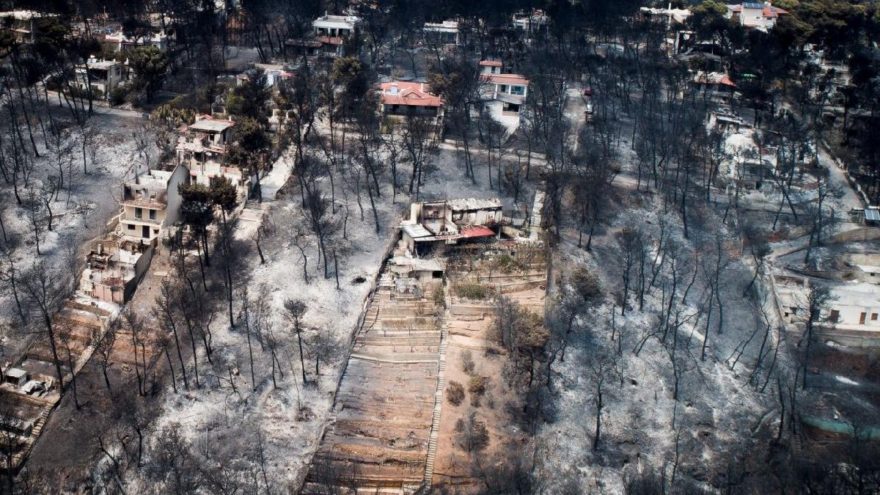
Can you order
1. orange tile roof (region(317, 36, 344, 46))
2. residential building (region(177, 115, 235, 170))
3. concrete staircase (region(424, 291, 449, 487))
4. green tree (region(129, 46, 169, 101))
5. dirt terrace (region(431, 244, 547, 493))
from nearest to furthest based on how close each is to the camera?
concrete staircase (region(424, 291, 449, 487)) < dirt terrace (region(431, 244, 547, 493)) < residential building (region(177, 115, 235, 170)) < green tree (region(129, 46, 169, 101)) < orange tile roof (region(317, 36, 344, 46))

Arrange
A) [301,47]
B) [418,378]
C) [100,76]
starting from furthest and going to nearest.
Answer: [301,47], [100,76], [418,378]

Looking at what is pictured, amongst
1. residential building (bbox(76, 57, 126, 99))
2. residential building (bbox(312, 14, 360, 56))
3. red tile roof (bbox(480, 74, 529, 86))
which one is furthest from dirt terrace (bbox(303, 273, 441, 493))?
residential building (bbox(312, 14, 360, 56))

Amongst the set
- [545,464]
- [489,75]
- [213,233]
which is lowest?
[545,464]

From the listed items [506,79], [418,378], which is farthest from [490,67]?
[418,378]

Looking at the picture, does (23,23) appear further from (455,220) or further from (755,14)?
(755,14)

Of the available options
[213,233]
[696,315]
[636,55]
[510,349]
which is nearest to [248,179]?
[213,233]

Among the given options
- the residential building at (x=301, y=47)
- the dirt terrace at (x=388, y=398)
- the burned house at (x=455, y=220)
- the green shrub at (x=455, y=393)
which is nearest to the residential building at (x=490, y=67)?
the residential building at (x=301, y=47)

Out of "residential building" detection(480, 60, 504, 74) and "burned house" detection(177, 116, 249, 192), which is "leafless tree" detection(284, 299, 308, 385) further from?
"residential building" detection(480, 60, 504, 74)

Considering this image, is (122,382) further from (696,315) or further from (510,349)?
(696,315)
